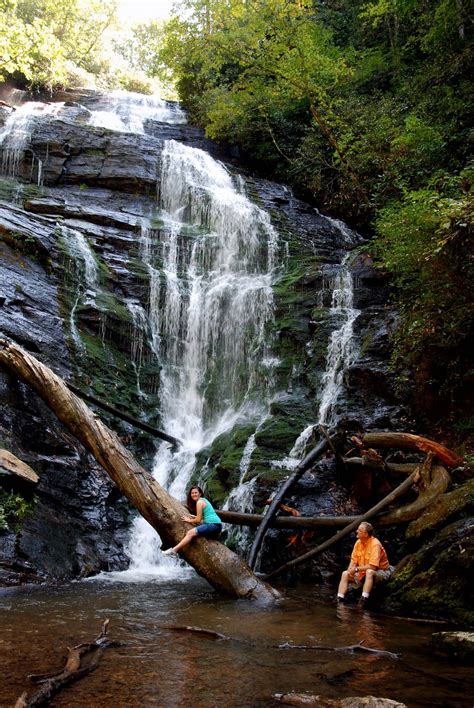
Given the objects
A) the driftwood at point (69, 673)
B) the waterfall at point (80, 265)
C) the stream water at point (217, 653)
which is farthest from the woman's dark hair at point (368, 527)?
the waterfall at point (80, 265)

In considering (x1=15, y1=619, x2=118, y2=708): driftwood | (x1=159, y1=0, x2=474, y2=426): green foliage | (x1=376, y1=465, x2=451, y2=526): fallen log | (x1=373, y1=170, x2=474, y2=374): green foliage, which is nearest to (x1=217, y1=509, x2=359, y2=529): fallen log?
(x1=376, y1=465, x2=451, y2=526): fallen log

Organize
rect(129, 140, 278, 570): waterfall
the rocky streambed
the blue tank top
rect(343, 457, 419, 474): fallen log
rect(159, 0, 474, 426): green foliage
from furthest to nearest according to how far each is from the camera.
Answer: rect(129, 140, 278, 570): waterfall < rect(159, 0, 474, 426): green foliage < the rocky streambed < rect(343, 457, 419, 474): fallen log < the blue tank top

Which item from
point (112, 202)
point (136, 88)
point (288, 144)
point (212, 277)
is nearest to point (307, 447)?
point (212, 277)

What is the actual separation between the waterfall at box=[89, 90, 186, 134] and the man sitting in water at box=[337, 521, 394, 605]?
19.1 m

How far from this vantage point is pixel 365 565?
6809 millimetres

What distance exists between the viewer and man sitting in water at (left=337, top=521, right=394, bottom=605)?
22.0 ft

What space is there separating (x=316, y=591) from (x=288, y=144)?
1881 cm

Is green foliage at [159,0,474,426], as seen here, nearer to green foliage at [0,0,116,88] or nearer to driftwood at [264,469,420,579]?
driftwood at [264,469,420,579]

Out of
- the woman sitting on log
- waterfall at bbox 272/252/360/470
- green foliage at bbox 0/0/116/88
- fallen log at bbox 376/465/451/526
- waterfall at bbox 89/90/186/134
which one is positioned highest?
green foliage at bbox 0/0/116/88

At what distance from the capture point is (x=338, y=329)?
13008mm

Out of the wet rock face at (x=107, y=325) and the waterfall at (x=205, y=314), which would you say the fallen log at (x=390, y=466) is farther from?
the waterfall at (x=205, y=314)

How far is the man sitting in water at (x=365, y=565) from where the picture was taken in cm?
671

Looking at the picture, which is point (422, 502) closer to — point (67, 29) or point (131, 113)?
point (131, 113)

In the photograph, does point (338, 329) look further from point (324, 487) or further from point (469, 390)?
point (324, 487)
